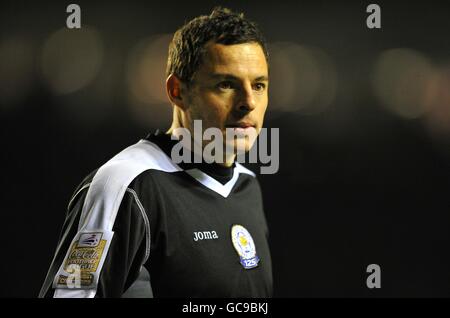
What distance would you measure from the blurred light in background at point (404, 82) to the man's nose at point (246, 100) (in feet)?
6.01

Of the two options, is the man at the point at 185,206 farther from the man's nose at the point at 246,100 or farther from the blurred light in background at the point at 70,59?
the blurred light in background at the point at 70,59

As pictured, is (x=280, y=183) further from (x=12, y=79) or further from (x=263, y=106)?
(x=263, y=106)

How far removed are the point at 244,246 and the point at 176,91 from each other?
0.38 m

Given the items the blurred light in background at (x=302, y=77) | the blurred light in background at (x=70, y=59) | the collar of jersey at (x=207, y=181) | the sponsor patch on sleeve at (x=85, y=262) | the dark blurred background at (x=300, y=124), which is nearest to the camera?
the sponsor patch on sleeve at (x=85, y=262)

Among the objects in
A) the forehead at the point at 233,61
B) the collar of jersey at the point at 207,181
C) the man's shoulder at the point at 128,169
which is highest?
the forehead at the point at 233,61

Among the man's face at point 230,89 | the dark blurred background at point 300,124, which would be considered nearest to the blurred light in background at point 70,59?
the dark blurred background at point 300,124

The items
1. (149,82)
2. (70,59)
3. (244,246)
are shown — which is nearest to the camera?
(244,246)

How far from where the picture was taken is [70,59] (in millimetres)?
2676

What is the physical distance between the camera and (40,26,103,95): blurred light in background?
2.62 meters

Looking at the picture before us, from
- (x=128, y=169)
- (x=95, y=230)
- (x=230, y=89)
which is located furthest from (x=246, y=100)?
(x=95, y=230)

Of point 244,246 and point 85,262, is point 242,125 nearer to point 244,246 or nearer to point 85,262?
point 244,246

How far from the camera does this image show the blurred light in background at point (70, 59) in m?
2.62
